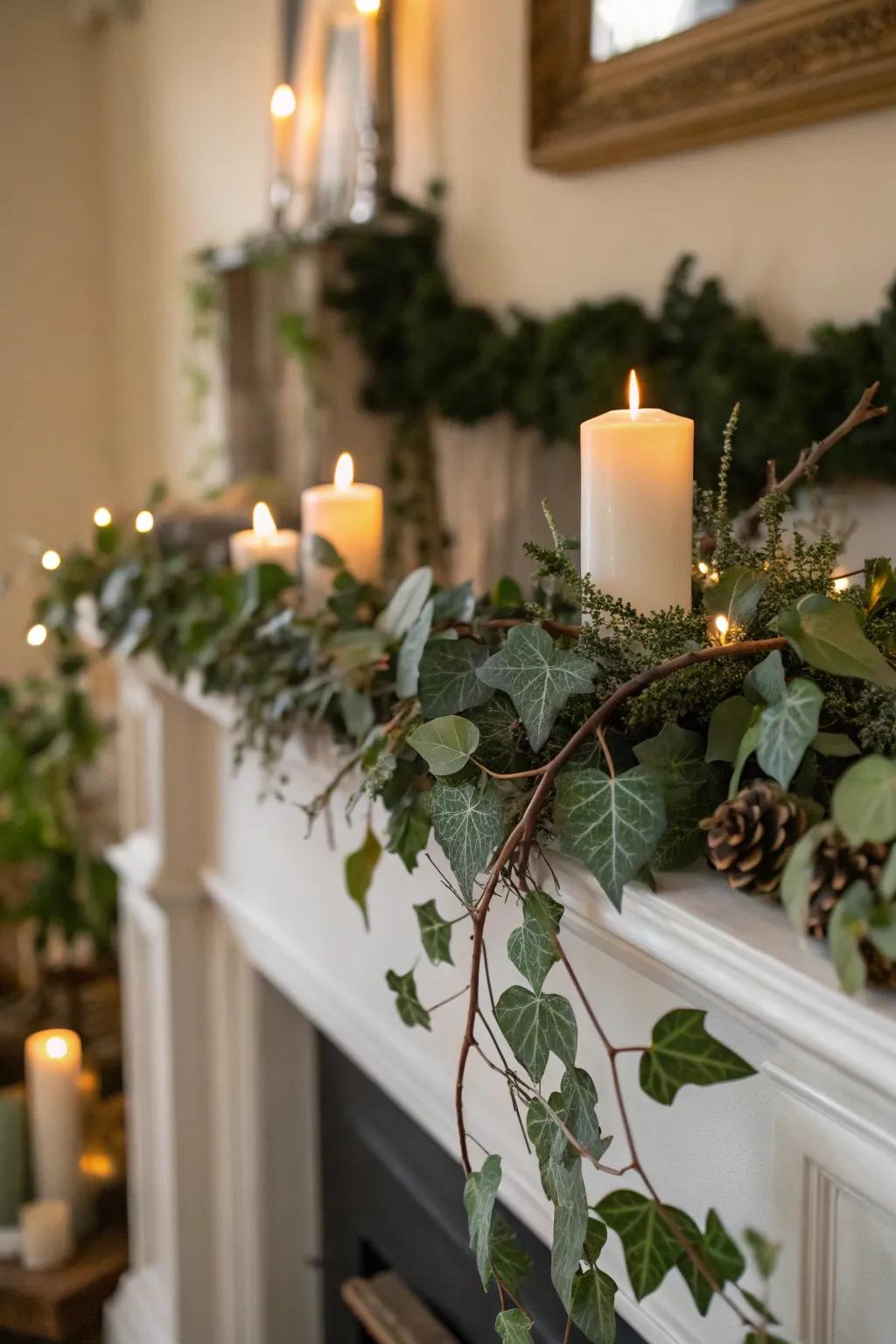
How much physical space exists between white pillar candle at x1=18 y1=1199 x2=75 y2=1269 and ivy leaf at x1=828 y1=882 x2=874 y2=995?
1567mm

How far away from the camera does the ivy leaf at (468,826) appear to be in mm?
526

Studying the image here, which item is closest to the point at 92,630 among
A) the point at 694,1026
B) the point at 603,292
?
the point at 603,292

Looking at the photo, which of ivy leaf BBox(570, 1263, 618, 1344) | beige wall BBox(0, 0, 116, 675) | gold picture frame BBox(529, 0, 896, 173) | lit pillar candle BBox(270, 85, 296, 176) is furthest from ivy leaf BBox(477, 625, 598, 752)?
beige wall BBox(0, 0, 116, 675)

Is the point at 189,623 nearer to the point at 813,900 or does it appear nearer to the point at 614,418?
the point at 614,418

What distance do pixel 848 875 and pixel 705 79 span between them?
2.76ft

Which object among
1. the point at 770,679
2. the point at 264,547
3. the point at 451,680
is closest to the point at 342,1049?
the point at 264,547

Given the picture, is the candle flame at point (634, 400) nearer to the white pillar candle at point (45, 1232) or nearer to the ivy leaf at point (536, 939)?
the ivy leaf at point (536, 939)

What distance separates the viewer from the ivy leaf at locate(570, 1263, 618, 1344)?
0.48 m

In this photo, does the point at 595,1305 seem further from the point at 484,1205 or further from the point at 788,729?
the point at 788,729

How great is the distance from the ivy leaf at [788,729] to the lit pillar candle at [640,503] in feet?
0.39

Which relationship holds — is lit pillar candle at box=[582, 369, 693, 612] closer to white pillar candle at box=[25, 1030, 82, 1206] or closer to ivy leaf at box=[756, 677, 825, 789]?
ivy leaf at box=[756, 677, 825, 789]

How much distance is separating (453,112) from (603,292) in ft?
1.31

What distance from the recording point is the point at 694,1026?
457 millimetres

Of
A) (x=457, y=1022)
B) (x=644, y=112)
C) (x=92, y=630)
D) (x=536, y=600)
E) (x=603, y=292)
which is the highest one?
(x=644, y=112)
